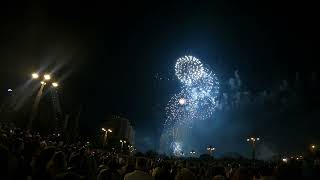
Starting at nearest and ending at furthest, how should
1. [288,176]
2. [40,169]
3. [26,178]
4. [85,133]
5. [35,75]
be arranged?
[40,169]
[26,178]
[288,176]
[35,75]
[85,133]

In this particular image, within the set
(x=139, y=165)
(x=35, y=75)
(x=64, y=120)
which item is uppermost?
(x=64, y=120)

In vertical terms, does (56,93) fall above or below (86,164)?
above

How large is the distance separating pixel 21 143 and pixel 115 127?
475 ft

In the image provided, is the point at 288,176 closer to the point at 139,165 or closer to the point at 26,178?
the point at 139,165

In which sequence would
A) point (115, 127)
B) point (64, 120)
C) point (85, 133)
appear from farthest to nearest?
point (115, 127), point (85, 133), point (64, 120)

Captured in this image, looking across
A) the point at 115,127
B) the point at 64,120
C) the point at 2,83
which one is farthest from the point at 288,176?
the point at 115,127

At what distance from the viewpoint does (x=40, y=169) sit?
25.1 feet

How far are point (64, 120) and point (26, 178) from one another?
72.4m

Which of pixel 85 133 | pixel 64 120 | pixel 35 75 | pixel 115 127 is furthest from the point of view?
pixel 115 127

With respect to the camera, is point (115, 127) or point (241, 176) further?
point (115, 127)

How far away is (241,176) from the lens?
26.1 feet

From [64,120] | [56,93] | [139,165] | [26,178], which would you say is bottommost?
[26,178]

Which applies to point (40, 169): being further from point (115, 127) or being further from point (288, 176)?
point (115, 127)

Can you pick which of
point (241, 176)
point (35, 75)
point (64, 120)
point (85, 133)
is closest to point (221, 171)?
point (241, 176)
